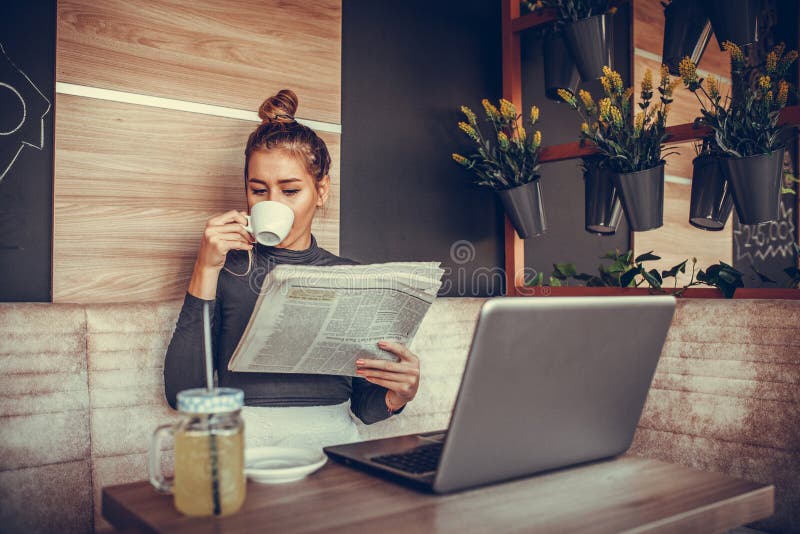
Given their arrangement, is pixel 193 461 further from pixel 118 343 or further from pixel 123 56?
pixel 123 56

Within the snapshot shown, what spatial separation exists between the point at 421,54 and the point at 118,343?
1.46 meters

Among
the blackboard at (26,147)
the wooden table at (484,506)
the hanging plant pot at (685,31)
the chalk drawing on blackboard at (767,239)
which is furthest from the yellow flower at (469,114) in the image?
the chalk drawing on blackboard at (767,239)

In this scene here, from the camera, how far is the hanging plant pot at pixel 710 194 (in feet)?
5.80

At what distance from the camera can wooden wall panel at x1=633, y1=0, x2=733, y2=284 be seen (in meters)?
2.74

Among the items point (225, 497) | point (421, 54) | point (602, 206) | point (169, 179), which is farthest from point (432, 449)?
point (421, 54)

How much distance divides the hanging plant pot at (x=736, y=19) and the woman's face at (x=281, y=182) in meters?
1.12

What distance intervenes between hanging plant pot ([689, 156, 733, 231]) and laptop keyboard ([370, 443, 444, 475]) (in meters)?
1.15

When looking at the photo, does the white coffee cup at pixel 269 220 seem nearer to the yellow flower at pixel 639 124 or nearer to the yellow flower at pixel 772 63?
the yellow flower at pixel 639 124

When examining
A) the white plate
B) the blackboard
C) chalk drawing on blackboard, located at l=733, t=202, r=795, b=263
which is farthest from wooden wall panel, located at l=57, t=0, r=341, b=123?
chalk drawing on blackboard, located at l=733, t=202, r=795, b=263

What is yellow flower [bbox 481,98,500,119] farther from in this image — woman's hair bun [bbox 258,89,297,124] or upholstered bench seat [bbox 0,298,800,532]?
upholstered bench seat [bbox 0,298,800,532]

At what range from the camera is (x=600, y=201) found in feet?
6.61

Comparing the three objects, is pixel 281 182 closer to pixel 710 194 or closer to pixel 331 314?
pixel 331 314

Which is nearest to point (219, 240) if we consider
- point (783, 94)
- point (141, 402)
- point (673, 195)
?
point (141, 402)

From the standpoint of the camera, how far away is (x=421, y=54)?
232 cm
